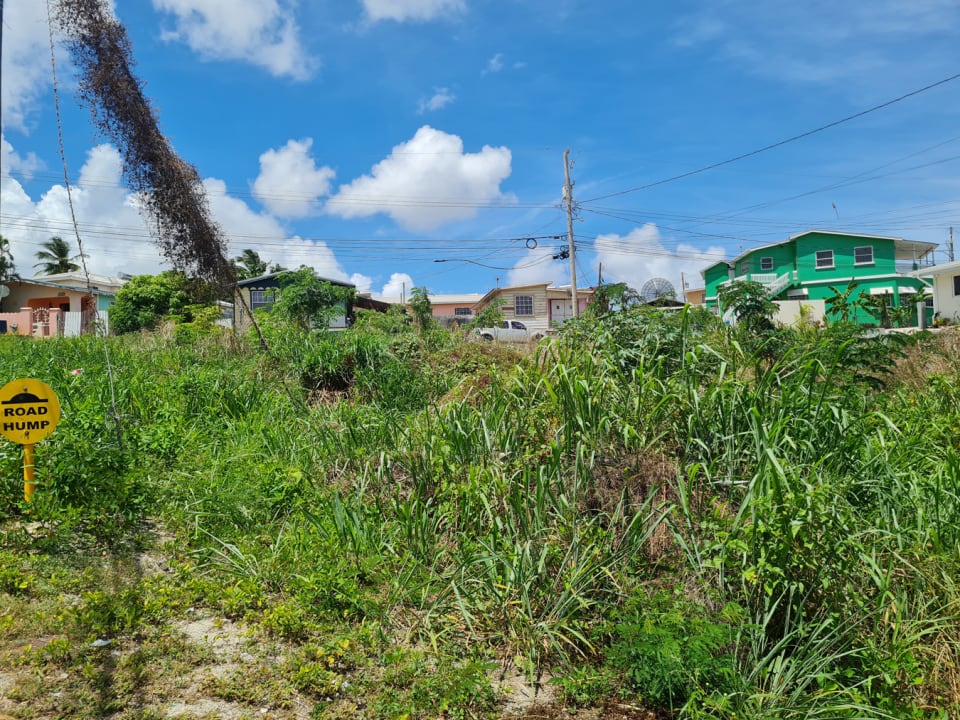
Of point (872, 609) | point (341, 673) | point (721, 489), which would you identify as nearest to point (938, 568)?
point (872, 609)

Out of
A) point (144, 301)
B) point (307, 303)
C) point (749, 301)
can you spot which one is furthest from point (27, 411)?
point (144, 301)

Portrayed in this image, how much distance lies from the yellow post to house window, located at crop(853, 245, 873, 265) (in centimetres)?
3668

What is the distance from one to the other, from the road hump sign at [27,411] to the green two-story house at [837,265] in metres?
30.7

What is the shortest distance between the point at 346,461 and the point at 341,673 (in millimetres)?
2444

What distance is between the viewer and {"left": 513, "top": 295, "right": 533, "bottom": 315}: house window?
40.7 metres

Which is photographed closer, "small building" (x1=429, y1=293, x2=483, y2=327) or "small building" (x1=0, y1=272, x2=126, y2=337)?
"small building" (x1=0, y1=272, x2=126, y2=337)

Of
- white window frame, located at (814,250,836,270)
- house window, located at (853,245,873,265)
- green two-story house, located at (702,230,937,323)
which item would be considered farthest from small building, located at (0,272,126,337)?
house window, located at (853,245,873,265)

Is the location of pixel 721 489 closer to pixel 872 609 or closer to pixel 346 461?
pixel 872 609

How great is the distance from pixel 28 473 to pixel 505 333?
21254 mm

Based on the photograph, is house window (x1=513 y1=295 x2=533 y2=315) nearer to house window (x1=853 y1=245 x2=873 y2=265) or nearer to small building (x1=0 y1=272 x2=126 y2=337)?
house window (x1=853 y1=245 x2=873 y2=265)

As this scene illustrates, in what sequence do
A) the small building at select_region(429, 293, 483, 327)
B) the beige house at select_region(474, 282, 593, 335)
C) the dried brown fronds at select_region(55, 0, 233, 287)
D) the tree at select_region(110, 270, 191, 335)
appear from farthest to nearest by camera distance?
the small building at select_region(429, 293, 483, 327) < the beige house at select_region(474, 282, 593, 335) < the tree at select_region(110, 270, 191, 335) < the dried brown fronds at select_region(55, 0, 233, 287)

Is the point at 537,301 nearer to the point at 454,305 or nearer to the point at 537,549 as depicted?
the point at 454,305

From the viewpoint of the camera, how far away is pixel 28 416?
4.21 meters

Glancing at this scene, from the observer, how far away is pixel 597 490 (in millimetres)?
4281
